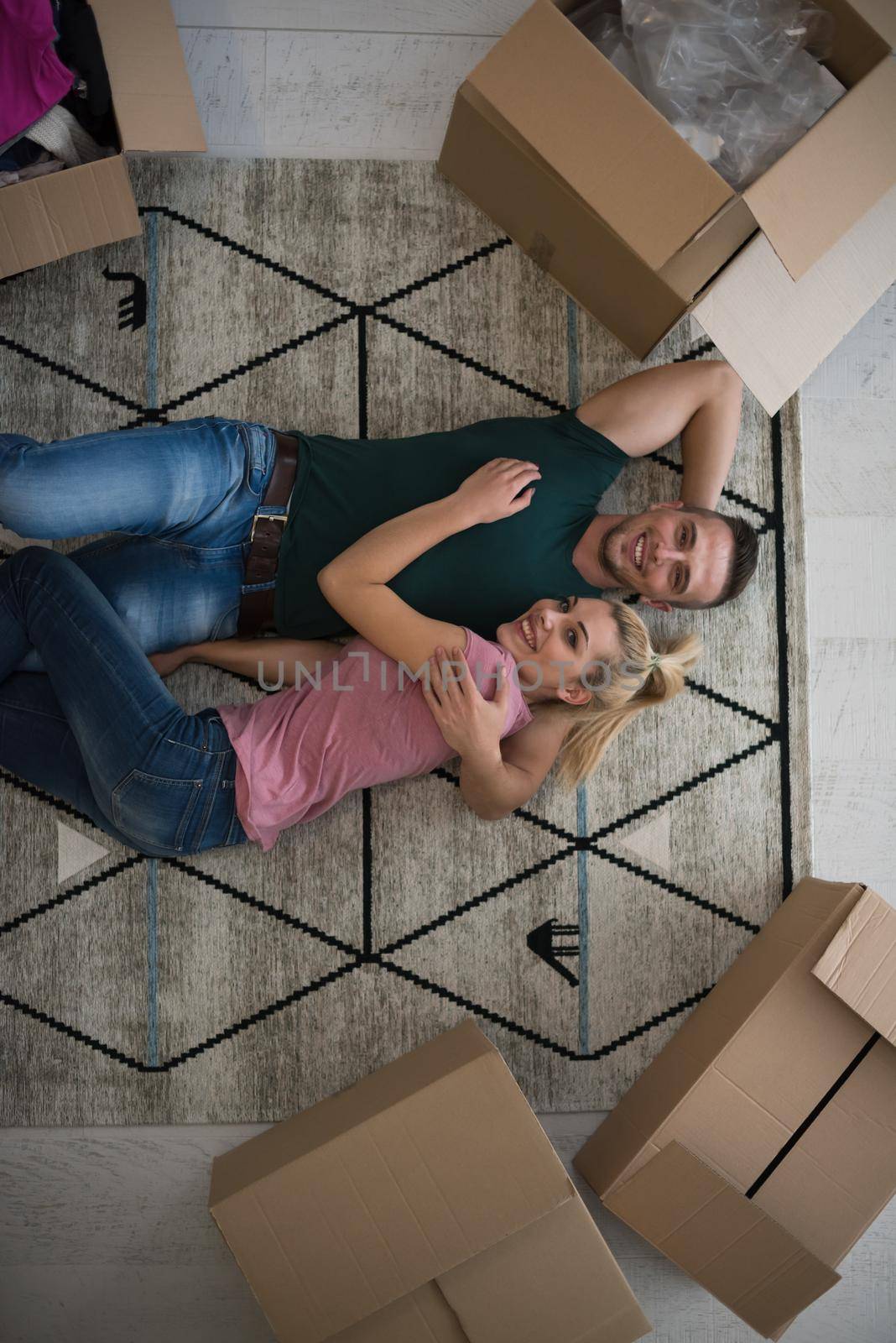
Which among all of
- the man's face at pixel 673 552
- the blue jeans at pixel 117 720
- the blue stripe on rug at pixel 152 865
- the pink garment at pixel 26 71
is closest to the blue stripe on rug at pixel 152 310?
the blue stripe on rug at pixel 152 865

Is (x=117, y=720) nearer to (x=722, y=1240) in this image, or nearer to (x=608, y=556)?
(x=608, y=556)

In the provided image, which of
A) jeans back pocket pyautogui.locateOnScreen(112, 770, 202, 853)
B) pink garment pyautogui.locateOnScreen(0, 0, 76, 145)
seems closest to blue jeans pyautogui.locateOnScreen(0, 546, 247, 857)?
jeans back pocket pyautogui.locateOnScreen(112, 770, 202, 853)

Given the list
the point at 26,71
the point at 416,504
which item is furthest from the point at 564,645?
the point at 26,71

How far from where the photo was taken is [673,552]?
1677mm

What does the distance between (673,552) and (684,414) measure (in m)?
0.32

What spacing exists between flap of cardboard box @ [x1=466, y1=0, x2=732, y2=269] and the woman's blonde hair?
2.15 feet

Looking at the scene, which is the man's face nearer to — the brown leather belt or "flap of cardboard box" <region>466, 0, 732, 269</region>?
"flap of cardboard box" <region>466, 0, 732, 269</region>

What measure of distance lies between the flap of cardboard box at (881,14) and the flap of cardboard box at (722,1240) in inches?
75.4

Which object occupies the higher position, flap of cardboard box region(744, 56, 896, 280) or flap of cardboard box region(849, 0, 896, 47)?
flap of cardboard box region(849, 0, 896, 47)

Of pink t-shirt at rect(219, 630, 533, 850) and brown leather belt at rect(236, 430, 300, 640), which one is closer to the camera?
pink t-shirt at rect(219, 630, 533, 850)

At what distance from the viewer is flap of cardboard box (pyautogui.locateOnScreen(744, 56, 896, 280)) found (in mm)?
1548

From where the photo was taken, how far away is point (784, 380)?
167 centimetres

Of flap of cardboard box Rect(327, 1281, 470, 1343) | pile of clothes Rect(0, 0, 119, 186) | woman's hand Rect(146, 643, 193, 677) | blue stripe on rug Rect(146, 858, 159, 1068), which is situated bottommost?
flap of cardboard box Rect(327, 1281, 470, 1343)

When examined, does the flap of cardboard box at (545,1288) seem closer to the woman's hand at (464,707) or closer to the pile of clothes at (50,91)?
the woman's hand at (464,707)
